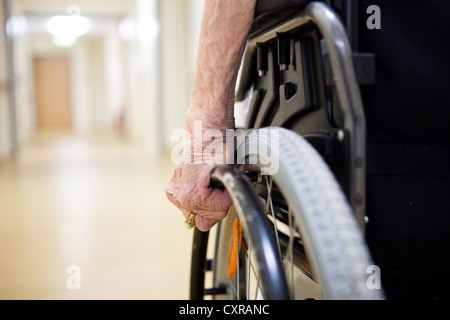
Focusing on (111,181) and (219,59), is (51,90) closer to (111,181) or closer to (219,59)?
(111,181)

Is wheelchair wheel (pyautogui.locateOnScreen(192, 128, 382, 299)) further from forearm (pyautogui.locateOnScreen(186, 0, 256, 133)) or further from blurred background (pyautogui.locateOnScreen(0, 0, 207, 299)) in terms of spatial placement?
blurred background (pyautogui.locateOnScreen(0, 0, 207, 299))

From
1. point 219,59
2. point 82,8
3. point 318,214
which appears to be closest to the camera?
point 318,214

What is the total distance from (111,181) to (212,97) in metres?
3.54

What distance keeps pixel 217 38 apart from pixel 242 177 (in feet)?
0.62

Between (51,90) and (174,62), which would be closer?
(174,62)

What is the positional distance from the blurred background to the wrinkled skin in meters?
0.89

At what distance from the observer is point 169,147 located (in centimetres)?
673

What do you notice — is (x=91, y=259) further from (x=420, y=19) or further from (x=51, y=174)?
(x=51, y=174)

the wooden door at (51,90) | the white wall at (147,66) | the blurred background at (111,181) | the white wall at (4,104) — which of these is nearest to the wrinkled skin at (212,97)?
the blurred background at (111,181)

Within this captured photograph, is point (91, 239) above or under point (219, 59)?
under

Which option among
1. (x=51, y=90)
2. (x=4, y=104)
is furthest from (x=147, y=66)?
(x=51, y=90)

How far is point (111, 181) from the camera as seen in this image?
4.13m

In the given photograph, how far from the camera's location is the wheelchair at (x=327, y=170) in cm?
45

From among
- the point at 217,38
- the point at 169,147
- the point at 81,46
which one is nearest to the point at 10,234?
the point at 217,38
